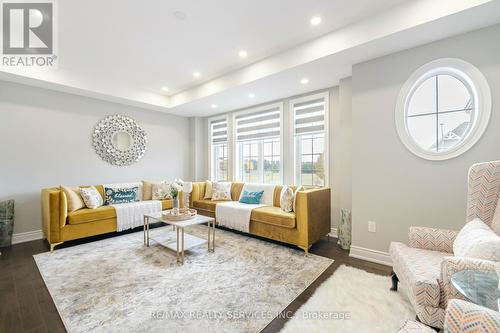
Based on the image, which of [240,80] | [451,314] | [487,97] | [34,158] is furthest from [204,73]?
[451,314]

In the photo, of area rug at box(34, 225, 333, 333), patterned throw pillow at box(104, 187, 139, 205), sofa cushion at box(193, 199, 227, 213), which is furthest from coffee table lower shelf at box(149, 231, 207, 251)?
patterned throw pillow at box(104, 187, 139, 205)

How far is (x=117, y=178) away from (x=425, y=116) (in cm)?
541

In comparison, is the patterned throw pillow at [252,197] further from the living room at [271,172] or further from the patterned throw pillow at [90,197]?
the patterned throw pillow at [90,197]

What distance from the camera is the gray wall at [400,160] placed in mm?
2186

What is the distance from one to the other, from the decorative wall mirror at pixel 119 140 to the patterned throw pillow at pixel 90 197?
98cm

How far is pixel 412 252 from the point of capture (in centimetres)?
188

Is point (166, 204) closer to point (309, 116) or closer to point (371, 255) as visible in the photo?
point (309, 116)

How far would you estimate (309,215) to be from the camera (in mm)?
2979

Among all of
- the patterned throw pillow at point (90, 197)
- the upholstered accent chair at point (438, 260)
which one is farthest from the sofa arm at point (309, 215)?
the patterned throw pillow at point (90, 197)

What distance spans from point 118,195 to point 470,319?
4.62 meters

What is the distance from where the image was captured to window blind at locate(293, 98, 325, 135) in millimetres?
3926

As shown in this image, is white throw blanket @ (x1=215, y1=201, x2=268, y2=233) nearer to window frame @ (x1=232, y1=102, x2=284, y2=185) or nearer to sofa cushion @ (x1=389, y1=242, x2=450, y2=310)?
window frame @ (x1=232, y1=102, x2=284, y2=185)

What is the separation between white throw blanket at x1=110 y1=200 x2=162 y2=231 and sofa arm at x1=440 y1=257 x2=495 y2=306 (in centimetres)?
410

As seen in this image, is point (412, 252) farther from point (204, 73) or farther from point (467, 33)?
point (204, 73)
